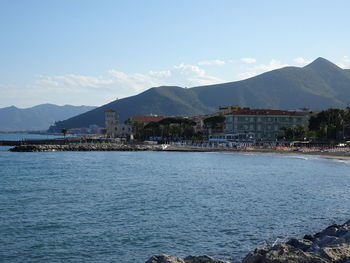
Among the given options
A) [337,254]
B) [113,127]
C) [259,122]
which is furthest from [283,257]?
[113,127]

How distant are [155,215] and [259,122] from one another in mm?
89111

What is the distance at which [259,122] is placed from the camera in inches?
4267

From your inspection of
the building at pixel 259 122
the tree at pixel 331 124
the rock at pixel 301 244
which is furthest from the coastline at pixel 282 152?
the rock at pixel 301 244

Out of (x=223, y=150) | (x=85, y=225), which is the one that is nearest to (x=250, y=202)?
(x=85, y=225)

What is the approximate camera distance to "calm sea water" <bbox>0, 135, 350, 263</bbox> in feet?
52.6

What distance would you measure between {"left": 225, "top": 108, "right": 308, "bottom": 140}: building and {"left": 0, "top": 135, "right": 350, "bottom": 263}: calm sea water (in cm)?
6926

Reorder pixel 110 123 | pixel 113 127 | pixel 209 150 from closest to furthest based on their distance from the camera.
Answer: pixel 209 150
pixel 110 123
pixel 113 127

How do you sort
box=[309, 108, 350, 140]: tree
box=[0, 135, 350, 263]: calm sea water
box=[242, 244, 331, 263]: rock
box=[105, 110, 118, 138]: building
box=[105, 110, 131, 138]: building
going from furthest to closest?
box=[105, 110, 118, 138]: building, box=[105, 110, 131, 138]: building, box=[309, 108, 350, 140]: tree, box=[0, 135, 350, 263]: calm sea water, box=[242, 244, 331, 263]: rock

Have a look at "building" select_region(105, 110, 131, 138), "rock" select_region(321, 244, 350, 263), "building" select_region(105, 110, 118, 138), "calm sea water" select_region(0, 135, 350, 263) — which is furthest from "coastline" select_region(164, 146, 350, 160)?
"building" select_region(105, 110, 118, 138)

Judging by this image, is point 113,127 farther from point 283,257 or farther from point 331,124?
point 283,257

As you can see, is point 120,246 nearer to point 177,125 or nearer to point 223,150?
point 223,150

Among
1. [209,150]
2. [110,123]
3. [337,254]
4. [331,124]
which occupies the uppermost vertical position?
[110,123]

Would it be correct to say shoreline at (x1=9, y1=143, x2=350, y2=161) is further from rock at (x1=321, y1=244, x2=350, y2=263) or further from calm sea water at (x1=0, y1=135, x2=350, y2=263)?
rock at (x1=321, y1=244, x2=350, y2=263)

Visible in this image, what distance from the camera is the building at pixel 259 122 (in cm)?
10719
